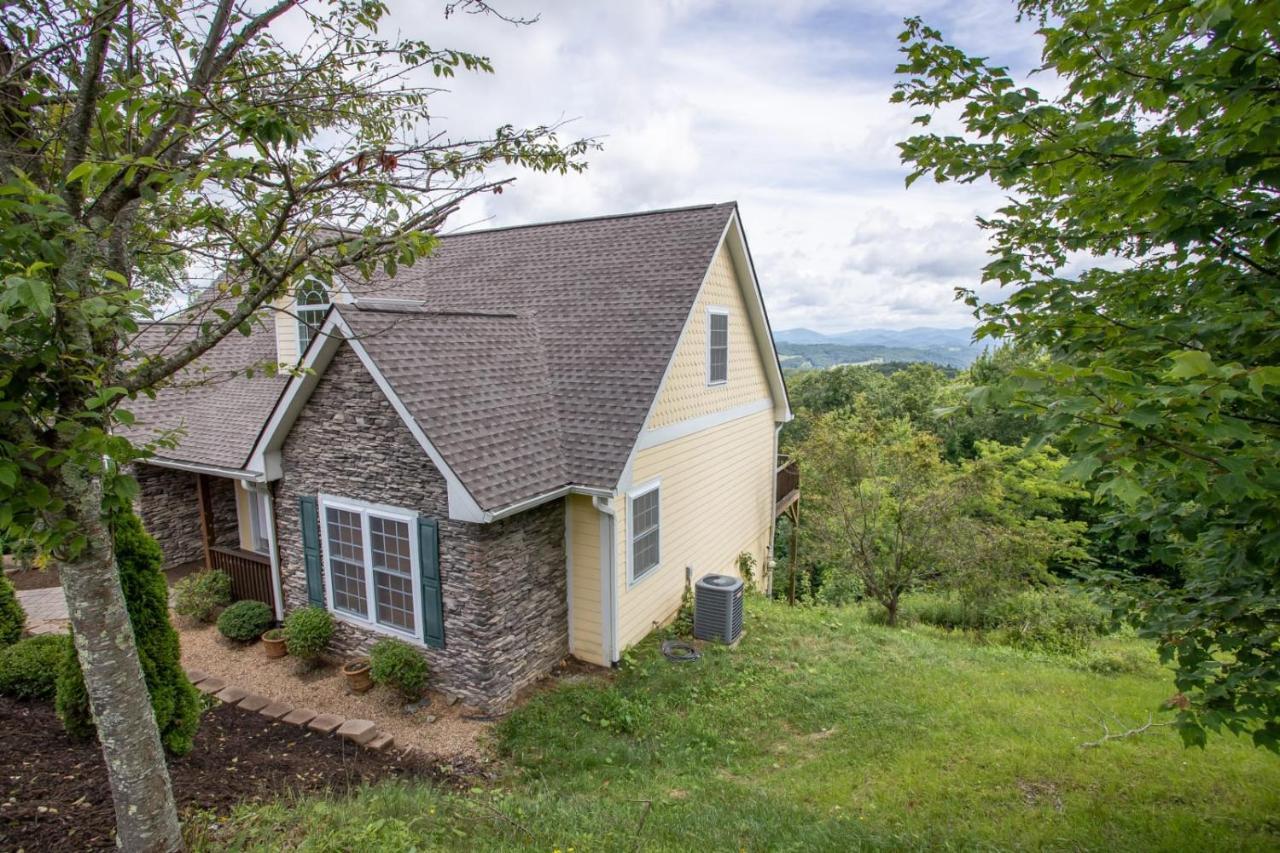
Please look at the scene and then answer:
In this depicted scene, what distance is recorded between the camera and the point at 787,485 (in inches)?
694

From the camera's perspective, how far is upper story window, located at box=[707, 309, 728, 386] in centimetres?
1199

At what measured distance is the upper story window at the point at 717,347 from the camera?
39.3 ft

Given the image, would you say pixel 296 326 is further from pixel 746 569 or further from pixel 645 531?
pixel 746 569

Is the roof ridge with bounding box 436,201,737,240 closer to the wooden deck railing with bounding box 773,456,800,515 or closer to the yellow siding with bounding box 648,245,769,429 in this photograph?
the yellow siding with bounding box 648,245,769,429

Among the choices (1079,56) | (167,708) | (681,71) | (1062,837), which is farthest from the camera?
(681,71)

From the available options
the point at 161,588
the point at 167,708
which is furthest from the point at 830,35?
the point at 167,708

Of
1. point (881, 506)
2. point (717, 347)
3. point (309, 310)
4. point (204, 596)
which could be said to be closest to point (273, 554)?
A: point (204, 596)

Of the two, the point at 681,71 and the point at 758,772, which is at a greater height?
the point at 681,71

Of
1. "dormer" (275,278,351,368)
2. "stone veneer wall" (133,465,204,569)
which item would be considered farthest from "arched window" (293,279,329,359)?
"stone veneer wall" (133,465,204,569)

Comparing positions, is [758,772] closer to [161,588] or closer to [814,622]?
[814,622]

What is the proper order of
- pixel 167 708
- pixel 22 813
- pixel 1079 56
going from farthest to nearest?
pixel 167 708, pixel 22 813, pixel 1079 56

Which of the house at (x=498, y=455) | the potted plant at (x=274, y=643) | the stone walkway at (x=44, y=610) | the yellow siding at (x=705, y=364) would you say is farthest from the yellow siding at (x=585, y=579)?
the stone walkway at (x=44, y=610)

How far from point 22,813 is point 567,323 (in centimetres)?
898

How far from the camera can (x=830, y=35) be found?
8930mm
